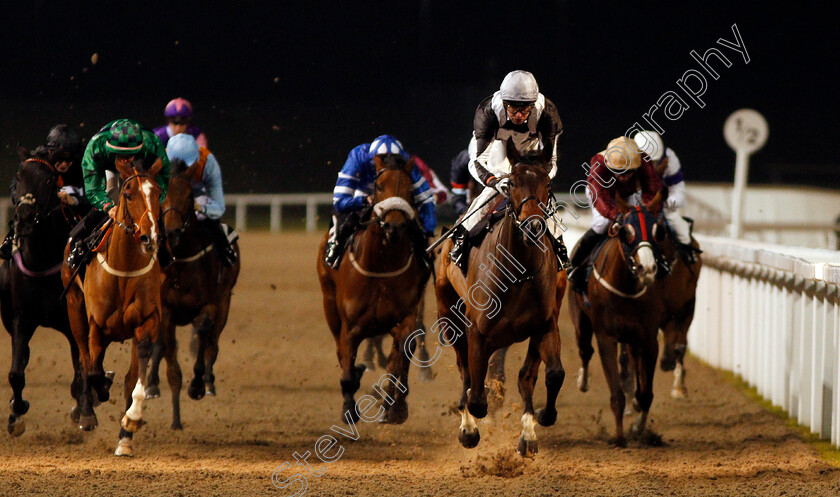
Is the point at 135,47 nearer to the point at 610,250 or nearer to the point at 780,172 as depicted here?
the point at 610,250

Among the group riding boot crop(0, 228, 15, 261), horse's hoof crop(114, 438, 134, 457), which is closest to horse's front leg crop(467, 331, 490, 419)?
horse's hoof crop(114, 438, 134, 457)

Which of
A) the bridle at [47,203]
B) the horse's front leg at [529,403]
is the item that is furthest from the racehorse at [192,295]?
the horse's front leg at [529,403]

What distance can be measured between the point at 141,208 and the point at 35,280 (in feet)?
5.06

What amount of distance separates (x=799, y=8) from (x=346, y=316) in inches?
807

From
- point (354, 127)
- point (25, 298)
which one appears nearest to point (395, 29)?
point (354, 127)

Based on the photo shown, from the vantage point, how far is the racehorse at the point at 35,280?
22.5 ft

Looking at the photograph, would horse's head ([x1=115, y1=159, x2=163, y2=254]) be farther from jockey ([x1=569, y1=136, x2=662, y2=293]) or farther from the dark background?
the dark background

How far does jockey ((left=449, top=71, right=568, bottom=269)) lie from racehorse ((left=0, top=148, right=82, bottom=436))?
8.70 feet

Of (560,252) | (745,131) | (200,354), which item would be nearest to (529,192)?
(560,252)

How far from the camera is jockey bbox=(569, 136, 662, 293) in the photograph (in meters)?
7.32

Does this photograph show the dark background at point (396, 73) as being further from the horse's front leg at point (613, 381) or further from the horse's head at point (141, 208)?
the horse's front leg at point (613, 381)

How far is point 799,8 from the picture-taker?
962 inches

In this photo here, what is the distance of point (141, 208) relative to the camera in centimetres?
589

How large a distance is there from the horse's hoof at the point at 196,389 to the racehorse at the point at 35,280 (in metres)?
0.82
